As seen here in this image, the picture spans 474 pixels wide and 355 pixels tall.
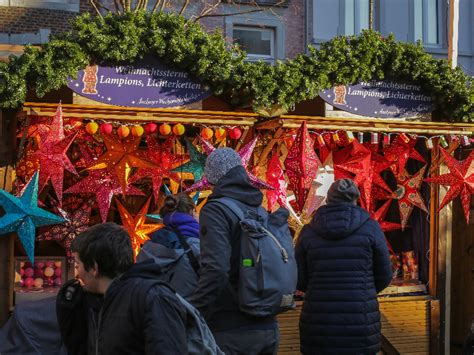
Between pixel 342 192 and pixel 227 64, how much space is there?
236 cm

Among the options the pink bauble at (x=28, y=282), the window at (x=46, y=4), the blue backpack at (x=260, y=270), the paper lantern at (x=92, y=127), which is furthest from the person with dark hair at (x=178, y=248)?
the window at (x=46, y=4)

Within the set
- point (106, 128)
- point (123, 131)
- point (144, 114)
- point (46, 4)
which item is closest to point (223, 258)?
point (144, 114)

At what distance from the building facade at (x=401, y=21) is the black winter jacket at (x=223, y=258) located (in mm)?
13077

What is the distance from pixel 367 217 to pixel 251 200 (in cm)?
133

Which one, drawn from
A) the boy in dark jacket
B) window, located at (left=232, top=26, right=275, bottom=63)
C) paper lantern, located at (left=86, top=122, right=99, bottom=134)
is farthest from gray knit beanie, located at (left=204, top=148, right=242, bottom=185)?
window, located at (left=232, top=26, right=275, bottom=63)

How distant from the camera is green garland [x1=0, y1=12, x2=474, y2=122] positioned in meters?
7.20

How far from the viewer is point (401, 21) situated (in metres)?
18.3

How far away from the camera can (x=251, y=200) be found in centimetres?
485

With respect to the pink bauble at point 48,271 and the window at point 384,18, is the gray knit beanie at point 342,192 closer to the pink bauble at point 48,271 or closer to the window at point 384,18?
the pink bauble at point 48,271

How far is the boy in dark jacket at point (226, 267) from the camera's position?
4.56 metres

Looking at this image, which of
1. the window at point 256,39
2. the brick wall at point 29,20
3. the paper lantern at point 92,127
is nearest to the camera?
the paper lantern at point 92,127

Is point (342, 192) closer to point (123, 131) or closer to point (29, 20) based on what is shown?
point (123, 131)

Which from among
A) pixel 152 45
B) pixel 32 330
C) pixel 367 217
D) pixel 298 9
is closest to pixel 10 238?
pixel 32 330

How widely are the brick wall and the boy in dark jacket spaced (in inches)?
448
